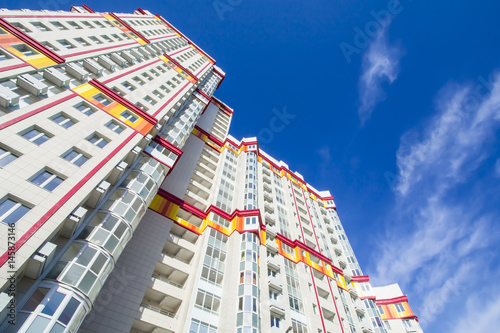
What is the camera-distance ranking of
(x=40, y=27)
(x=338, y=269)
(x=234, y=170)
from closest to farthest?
(x=40, y=27)
(x=338, y=269)
(x=234, y=170)

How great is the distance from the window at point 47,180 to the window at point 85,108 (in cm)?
832

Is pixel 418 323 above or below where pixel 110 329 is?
above

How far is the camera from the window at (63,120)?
64.7 ft

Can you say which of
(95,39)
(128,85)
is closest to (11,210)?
(128,85)

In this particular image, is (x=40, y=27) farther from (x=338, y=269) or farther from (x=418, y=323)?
(x=418, y=323)

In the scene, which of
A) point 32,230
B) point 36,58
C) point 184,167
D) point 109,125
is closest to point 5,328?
point 32,230

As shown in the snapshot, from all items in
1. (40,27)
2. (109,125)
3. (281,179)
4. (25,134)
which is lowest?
(25,134)

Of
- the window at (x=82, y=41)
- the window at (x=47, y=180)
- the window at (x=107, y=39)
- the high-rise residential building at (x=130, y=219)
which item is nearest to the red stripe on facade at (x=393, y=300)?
the high-rise residential building at (x=130, y=219)

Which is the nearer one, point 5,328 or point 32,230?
point 5,328

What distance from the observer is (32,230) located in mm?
12930

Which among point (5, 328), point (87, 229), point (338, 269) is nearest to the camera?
point (5, 328)

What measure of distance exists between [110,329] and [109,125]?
55.0 feet

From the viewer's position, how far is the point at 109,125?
922 inches

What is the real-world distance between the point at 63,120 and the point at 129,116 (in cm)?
685
